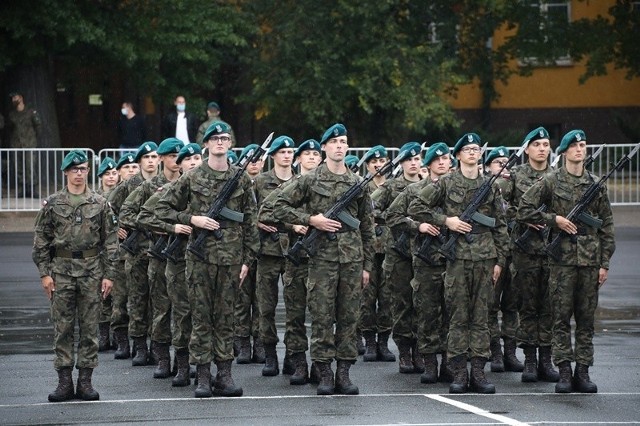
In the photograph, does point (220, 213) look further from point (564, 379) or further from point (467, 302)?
point (564, 379)

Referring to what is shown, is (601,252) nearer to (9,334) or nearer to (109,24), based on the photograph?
(9,334)

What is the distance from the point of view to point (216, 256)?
13.6 meters

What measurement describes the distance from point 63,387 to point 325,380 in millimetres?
2077

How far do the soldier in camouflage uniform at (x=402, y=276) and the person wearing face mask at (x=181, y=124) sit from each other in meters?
15.3

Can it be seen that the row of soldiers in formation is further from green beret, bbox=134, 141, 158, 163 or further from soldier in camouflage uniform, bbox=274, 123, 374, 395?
green beret, bbox=134, 141, 158, 163

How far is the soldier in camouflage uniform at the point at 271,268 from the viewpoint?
1498cm

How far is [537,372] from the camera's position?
14477 mm

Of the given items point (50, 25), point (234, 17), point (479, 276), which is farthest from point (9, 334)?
point (234, 17)

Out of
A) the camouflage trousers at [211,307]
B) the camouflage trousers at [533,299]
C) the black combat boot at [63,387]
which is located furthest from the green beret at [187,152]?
the camouflage trousers at [533,299]

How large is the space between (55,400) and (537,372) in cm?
409

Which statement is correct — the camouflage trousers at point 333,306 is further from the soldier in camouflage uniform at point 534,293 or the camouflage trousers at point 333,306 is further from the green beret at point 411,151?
the green beret at point 411,151

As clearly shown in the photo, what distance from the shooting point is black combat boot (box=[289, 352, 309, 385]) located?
14.3 m

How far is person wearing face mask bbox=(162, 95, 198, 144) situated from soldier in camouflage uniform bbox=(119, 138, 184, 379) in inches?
607

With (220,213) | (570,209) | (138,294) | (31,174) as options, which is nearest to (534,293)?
(570,209)
